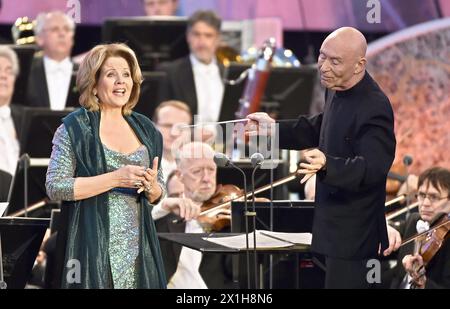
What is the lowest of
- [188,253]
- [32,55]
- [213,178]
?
[188,253]

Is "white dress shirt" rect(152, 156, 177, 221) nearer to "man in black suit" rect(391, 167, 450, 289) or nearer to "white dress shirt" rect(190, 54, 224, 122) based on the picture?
"man in black suit" rect(391, 167, 450, 289)

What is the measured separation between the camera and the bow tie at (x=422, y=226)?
18.9 feet

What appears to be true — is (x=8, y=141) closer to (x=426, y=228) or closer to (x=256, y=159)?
(x=426, y=228)

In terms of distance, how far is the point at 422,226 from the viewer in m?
5.80

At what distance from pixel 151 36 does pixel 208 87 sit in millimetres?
562

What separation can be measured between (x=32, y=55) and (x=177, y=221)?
86.9 inches

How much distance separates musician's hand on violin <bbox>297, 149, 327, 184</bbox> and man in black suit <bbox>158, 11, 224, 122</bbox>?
4.00 m

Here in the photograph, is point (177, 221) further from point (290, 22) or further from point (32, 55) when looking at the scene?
point (290, 22)

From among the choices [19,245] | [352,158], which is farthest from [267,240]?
[19,245]

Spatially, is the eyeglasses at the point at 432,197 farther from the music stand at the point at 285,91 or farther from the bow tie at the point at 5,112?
the bow tie at the point at 5,112

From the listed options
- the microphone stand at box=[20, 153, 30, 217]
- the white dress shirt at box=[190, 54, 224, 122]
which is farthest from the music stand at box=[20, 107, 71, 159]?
the white dress shirt at box=[190, 54, 224, 122]

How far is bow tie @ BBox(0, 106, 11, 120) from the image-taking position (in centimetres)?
751

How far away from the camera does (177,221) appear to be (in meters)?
5.94
